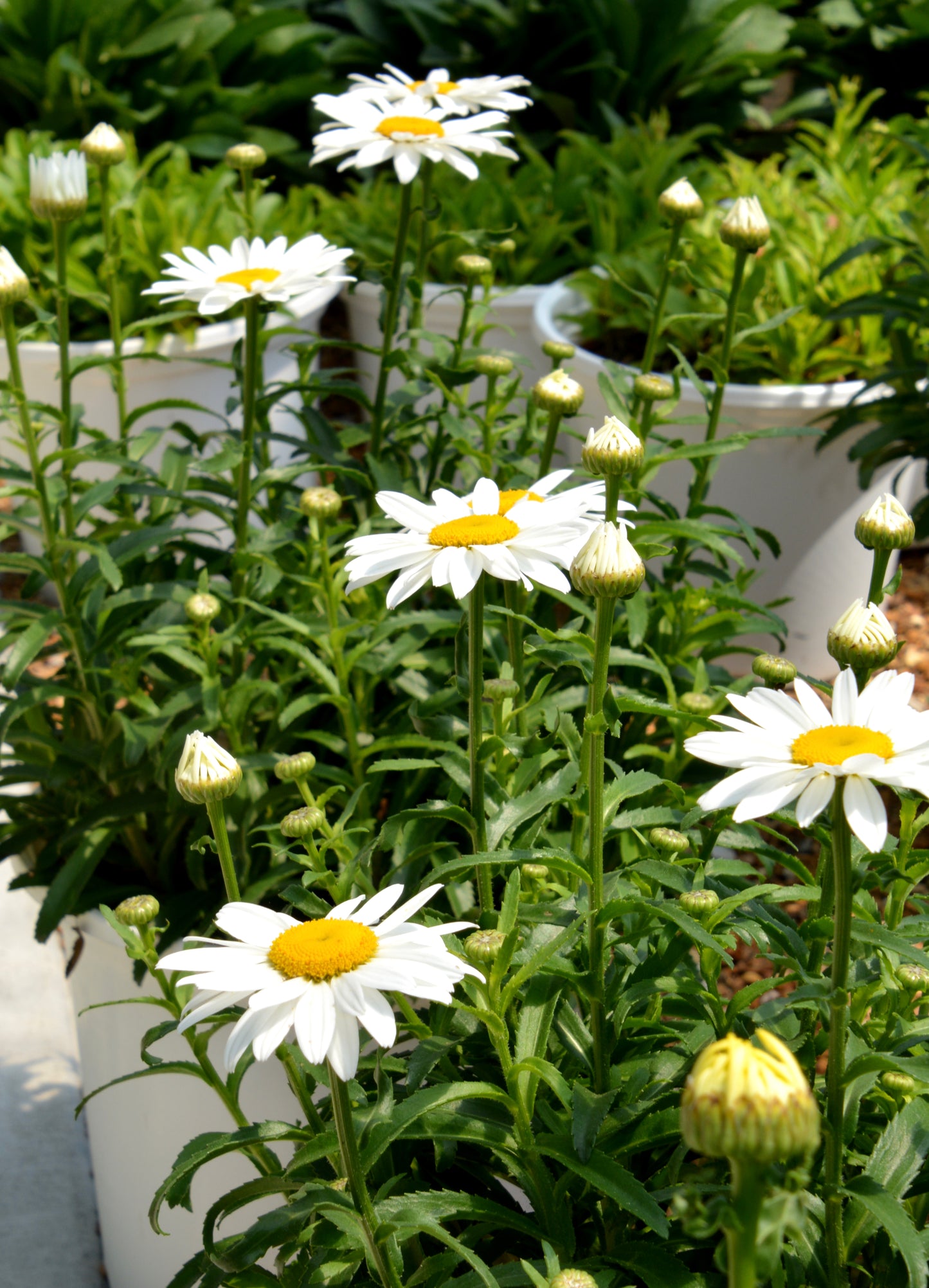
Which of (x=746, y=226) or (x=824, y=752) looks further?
(x=746, y=226)

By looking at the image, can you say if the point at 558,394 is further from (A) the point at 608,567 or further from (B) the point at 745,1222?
(B) the point at 745,1222

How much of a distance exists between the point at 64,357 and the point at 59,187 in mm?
184

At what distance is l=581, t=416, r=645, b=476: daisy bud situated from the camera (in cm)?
95

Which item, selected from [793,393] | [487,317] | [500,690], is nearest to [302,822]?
[500,690]

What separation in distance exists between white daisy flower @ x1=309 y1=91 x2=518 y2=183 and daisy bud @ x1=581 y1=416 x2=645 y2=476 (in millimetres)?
688

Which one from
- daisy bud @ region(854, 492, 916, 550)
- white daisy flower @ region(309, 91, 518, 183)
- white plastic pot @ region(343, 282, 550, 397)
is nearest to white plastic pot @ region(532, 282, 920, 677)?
white plastic pot @ region(343, 282, 550, 397)

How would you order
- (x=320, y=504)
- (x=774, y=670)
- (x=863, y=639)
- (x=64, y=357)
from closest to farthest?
(x=863, y=639) < (x=774, y=670) < (x=320, y=504) < (x=64, y=357)

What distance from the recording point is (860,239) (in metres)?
2.59

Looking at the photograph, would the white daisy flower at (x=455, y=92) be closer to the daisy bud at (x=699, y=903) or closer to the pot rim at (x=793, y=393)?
the pot rim at (x=793, y=393)

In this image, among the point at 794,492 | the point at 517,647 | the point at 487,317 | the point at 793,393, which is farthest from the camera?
the point at 487,317

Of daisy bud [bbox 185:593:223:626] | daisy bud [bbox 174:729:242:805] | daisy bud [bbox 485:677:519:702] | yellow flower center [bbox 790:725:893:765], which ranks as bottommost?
daisy bud [bbox 185:593:223:626]

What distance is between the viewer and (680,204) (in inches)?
59.0

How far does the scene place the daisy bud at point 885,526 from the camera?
958 millimetres

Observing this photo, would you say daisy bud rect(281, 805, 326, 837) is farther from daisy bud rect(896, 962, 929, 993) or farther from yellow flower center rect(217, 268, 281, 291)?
yellow flower center rect(217, 268, 281, 291)
